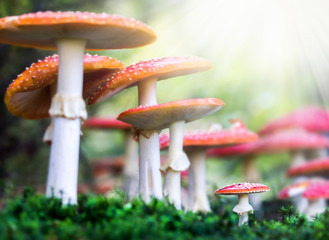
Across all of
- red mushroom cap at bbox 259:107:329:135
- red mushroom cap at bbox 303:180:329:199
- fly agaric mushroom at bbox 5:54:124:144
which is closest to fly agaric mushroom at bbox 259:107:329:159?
red mushroom cap at bbox 259:107:329:135

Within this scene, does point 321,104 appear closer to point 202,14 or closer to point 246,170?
point 202,14

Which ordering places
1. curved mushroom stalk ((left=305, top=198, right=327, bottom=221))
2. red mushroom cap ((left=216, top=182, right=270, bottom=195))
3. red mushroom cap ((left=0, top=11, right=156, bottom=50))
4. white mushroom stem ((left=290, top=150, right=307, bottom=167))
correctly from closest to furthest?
red mushroom cap ((left=0, top=11, right=156, bottom=50)), red mushroom cap ((left=216, top=182, right=270, bottom=195)), curved mushroom stalk ((left=305, top=198, right=327, bottom=221)), white mushroom stem ((left=290, top=150, right=307, bottom=167))

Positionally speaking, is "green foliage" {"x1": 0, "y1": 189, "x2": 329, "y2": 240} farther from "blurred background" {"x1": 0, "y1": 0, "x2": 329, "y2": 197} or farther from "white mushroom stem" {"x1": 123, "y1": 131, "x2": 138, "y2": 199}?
"blurred background" {"x1": 0, "y1": 0, "x2": 329, "y2": 197}

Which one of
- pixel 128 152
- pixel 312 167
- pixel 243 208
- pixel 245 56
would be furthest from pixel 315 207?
pixel 245 56

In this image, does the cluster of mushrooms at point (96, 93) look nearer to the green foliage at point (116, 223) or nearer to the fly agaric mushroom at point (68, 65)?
the fly agaric mushroom at point (68, 65)

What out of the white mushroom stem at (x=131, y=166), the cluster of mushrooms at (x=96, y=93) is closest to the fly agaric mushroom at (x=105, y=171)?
the white mushroom stem at (x=131, y=166)
